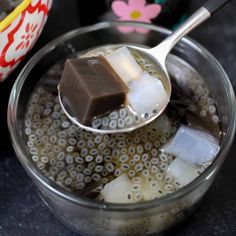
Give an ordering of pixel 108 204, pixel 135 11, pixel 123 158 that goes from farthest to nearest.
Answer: pixel 135 11, pixel 123 158, pixel 108 204

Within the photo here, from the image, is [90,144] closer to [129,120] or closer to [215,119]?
[129,120]

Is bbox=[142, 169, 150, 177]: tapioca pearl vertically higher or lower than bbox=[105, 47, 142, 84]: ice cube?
lower

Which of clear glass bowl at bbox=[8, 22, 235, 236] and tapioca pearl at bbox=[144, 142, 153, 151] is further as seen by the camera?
tapioca pearl at bbox=[144, 142, 153, 151]

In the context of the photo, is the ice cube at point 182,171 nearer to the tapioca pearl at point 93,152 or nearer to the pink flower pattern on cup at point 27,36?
the tapioca pearl at point 93,152

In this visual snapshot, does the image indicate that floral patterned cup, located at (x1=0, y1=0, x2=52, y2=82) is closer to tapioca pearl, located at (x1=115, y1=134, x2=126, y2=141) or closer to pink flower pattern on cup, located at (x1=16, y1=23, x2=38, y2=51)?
pink flower pattern on cup, located at (x1=16, y1=23, x2=38, y2=51)

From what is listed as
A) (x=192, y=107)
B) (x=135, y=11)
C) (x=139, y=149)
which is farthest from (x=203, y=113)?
(x=135, y=11)

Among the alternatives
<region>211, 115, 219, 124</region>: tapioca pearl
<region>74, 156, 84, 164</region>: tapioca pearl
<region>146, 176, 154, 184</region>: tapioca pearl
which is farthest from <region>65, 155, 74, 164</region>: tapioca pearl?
<region>211, 115, 219, 124</region>: tapioca pearl

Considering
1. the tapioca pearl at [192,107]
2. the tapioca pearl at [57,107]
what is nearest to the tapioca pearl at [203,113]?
the tapioca pearl at [192,107]
